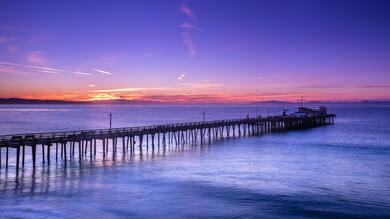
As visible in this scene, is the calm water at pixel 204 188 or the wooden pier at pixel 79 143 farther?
the wooden pier at pixel 79 143

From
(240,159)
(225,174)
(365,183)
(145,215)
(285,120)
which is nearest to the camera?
(145,215)

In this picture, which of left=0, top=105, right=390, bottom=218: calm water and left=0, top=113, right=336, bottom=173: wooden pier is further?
left=0, top=113, right=336, bottom=173: wooden pier

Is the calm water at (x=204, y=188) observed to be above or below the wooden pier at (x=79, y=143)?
below

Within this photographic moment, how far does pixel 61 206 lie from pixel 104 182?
8185 mm

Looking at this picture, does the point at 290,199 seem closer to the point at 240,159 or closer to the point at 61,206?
the point at 61,206

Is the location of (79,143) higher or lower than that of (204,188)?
higher

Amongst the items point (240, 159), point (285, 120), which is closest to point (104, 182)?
point (240, 159)

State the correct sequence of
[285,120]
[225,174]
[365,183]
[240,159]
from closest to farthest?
[365,183]
[225,174]
[240,159]
[285,120]

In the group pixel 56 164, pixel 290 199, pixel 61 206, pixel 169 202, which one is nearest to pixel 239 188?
pixel 290 199

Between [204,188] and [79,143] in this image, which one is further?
[79,143]

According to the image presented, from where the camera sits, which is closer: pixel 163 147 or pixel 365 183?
pixel 365 183

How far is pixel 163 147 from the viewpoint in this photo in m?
65.4

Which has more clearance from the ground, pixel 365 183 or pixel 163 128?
pixel 163 128

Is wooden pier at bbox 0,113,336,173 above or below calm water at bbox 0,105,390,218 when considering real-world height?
above
